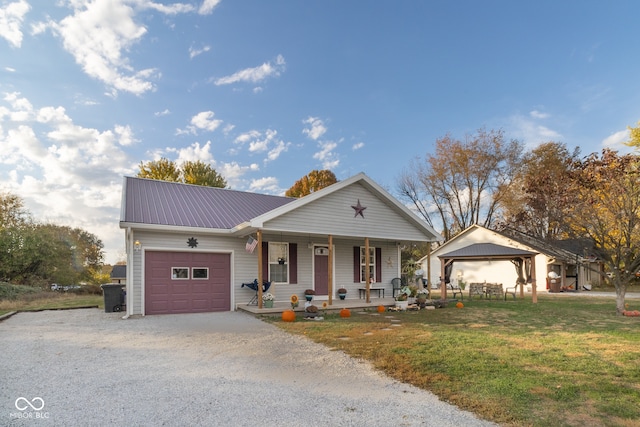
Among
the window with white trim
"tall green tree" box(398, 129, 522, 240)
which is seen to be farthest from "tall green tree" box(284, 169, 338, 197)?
the window with white trim

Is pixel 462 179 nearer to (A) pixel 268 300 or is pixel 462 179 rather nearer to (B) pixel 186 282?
(A) pixel 268 300

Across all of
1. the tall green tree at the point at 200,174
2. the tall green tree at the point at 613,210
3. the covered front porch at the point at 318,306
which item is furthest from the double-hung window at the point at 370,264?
the tall green tree at the point at 200,174

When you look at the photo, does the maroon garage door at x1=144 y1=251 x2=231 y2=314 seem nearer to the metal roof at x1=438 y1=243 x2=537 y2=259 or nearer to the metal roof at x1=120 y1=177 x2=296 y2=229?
the metal roof at x1=120 y1=177 x2=296 y2=229

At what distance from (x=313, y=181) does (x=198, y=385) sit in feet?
98.7

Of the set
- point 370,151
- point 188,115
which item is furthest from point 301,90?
point 370,151

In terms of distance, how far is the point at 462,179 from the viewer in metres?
32.2

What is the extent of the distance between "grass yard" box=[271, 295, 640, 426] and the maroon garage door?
9.74 feet

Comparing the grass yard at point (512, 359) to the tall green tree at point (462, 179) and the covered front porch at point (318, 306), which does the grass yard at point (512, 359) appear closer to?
the covered front porch at point (318, 306)

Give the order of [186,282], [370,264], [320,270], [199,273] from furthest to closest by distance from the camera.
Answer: [370,264] → [320,270] → [199,273] → [186,282]

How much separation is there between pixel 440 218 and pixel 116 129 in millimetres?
28772

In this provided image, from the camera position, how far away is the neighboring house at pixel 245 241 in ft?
35.2

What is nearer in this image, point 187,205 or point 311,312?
point 311,312

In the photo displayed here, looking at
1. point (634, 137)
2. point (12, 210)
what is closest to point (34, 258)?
point (12, 210)

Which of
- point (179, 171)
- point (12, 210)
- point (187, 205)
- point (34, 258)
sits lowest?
point (34, 258)
